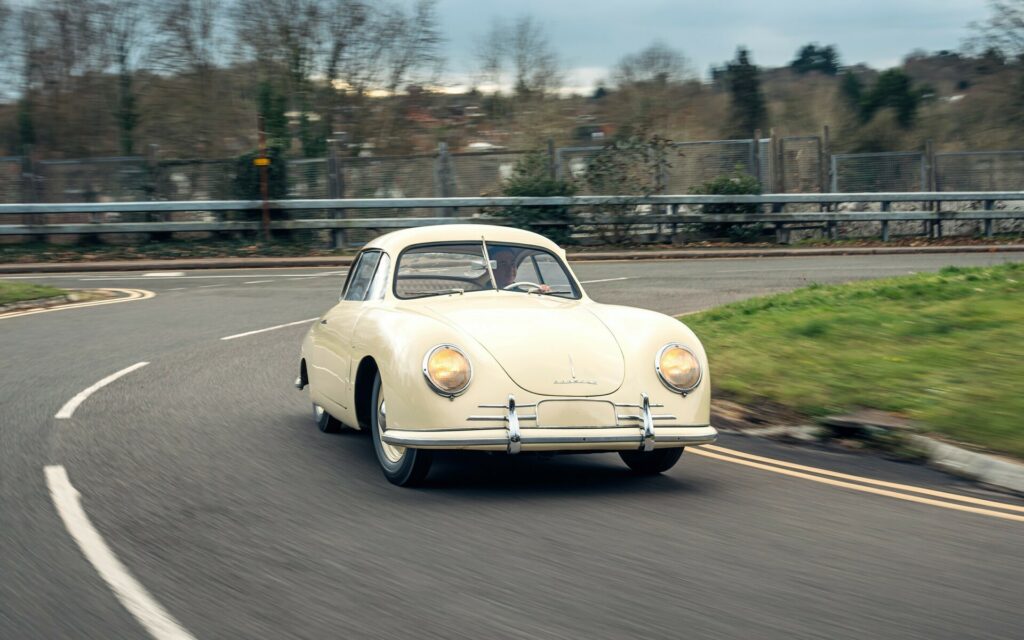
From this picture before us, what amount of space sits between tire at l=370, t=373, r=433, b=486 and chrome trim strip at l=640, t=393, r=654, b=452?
1144 mm

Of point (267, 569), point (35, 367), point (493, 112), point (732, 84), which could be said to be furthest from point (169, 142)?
point (732, 84)

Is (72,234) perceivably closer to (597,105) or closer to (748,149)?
(748,149)

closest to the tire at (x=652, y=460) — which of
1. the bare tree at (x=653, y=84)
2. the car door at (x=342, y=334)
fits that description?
the car door at (x=342, y=334)

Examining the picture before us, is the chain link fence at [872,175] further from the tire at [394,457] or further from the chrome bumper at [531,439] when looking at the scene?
the chrome bumper at [531,439]

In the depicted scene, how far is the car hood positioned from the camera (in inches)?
251

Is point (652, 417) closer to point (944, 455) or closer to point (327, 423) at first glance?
point (944, 455)

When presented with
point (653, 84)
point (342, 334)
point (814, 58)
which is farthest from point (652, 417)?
point (814, 58)

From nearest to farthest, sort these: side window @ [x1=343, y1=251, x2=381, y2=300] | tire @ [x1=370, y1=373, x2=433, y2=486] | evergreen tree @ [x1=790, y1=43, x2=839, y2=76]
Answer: tire @ [x1=370, y1=373, x2=433, y2=486] → side window @ [x1=343, y1=251, x2=381, y2=300] → evergreen tree @ [x1=790, y1=43, x2=839, y2=76]

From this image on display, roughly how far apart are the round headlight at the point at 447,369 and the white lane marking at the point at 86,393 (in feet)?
13.8

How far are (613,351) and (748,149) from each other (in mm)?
25897

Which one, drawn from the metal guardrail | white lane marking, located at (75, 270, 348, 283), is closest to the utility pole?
the metal guardrail

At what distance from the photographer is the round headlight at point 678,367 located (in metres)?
6.64

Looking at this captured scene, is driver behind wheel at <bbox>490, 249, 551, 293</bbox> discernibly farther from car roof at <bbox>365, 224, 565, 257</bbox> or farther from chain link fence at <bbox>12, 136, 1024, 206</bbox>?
chain link fence at <bbox>12, 136, 1024, 206</bbox>

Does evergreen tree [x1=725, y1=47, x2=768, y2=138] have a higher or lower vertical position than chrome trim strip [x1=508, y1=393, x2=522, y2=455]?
higher
